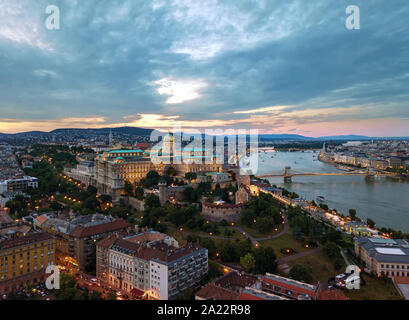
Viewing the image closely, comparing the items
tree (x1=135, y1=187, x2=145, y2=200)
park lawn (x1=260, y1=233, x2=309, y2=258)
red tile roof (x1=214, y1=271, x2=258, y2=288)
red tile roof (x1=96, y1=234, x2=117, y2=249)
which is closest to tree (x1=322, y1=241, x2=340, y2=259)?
park lawn (x1=260, y1=233, x2=309, y2=258)

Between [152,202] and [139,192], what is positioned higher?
[139,192]

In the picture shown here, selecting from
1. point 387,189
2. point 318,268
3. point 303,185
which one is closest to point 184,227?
point 318,268

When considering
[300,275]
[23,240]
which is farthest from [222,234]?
[23,240]

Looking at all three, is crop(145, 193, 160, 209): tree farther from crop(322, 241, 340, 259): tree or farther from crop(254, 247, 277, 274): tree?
crop(322, 241, 340, 259): tree

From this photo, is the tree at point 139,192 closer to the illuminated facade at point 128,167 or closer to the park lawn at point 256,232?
the illuminated facade at point 128,167

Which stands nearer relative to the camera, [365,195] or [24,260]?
[24,260]

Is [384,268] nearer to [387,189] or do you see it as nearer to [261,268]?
[261,268]

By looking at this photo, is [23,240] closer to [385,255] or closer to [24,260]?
[24,260]
